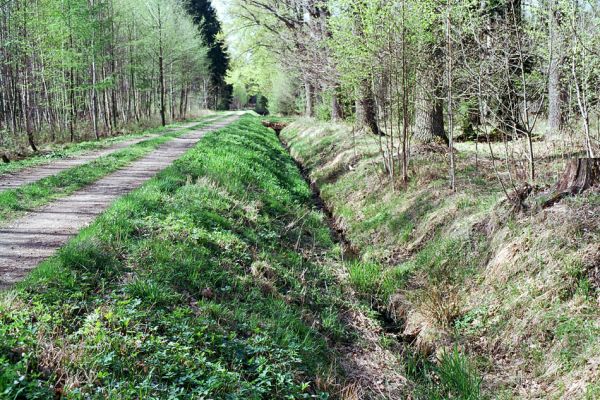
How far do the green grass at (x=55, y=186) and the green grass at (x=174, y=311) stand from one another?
4.66 ft

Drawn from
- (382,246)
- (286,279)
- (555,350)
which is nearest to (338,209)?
(382,246)

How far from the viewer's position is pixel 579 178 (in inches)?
228

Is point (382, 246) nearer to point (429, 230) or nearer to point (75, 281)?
point (429, 230)

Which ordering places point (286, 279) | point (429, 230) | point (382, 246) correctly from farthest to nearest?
point (382, 246) < point (429, 230) < point (286, 279)

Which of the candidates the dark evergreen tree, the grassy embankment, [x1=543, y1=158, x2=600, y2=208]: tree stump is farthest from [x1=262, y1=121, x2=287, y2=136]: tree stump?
[x1=543, y1=158, x2=600, y2=208]: tree stump

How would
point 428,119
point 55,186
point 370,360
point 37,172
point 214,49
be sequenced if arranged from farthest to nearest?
point 214,49 → point 428,119 → point 37,172 → point 55,186 → point 370,360

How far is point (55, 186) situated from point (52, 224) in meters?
2.56

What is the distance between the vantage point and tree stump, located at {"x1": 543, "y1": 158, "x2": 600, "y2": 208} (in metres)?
5.71

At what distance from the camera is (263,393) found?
12.2 feet

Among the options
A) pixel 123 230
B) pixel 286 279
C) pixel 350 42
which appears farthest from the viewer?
pixel 350 42

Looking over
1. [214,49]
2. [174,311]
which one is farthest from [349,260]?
[214,49]

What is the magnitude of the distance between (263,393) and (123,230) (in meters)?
3.09

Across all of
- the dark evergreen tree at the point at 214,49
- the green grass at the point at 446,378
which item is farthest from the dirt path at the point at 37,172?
the dark evergreen tree at the point at 214,49

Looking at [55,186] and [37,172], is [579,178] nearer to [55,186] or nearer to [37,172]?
[55,186]
